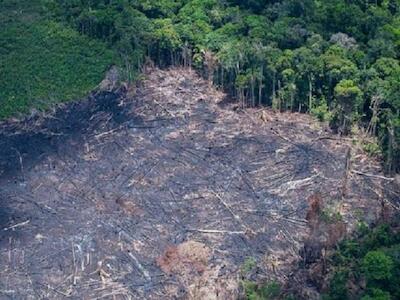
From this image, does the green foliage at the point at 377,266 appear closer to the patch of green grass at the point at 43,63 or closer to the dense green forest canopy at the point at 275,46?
the dense green forest canopy at the point at 275,46

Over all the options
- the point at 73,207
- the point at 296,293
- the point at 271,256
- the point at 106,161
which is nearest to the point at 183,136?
the point at 106,161

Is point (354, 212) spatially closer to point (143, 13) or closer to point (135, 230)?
point (135, 230)

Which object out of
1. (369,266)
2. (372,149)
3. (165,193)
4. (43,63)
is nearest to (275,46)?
(372,149)

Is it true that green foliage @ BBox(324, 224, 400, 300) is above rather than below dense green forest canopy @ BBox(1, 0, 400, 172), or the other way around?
below

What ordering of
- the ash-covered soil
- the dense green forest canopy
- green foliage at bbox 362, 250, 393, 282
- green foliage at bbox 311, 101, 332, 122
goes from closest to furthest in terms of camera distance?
green foliage at bbox 362, 250, 393, 282 < the ash-covered soil < the dense green forest canopy < green foliage at bbox 311, 101, 332, 122

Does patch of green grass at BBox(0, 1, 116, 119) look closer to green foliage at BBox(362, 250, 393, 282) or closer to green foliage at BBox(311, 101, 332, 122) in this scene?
green foliage at BBox(311, 101, 332, 122)

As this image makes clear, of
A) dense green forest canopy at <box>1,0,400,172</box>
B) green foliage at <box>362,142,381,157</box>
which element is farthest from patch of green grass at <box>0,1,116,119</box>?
green foliage at <box>362,142,381,157</box>

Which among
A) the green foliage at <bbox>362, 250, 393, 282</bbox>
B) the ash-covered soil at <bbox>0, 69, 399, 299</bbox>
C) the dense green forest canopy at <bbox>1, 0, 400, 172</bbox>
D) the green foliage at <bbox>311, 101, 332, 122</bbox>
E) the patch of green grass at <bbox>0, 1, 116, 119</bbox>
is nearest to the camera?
the green foliage at <bbox>362, 250, 393, 282</bbox>
